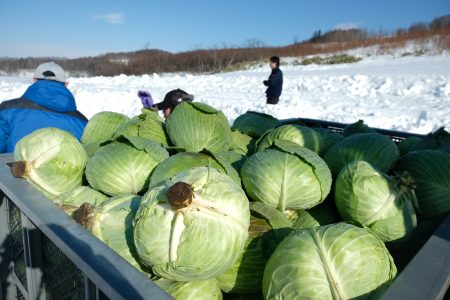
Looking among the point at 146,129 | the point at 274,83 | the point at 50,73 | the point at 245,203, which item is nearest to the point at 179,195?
the point at 245,203

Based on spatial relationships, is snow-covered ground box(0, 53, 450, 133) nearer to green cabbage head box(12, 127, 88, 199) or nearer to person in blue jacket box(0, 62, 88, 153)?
person in blue jacket box(0, 62, 88, 153)

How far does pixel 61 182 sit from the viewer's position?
226 centimetres

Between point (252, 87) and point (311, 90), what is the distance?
3444 millimetres

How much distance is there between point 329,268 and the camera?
1.46 m

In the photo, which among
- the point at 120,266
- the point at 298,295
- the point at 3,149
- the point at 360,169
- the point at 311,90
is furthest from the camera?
the point at 311,90

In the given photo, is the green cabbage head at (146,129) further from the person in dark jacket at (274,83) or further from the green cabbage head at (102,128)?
the person in dark jacket at (274,83)

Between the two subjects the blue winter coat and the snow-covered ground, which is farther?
the snow-covered ground

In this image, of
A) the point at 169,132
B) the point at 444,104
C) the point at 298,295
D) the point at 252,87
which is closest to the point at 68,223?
the point at 298,295

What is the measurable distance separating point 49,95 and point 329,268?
3.64 metres

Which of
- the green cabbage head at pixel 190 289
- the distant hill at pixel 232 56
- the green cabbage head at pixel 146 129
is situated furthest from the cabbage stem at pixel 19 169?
the distant hill at pixel 232 56

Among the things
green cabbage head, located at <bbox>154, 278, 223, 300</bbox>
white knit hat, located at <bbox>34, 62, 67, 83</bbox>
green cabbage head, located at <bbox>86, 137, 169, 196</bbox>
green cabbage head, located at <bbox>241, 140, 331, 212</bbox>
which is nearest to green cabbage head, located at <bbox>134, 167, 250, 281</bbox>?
green cabbage head, located at <bbox>154, 278, 223, 300</bbox>

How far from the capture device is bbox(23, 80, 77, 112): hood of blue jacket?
4000mm

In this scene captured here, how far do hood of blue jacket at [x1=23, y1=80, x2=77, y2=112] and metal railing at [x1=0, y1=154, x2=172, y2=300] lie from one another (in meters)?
1.53

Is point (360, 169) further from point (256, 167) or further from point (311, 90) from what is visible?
point (311, 90)
